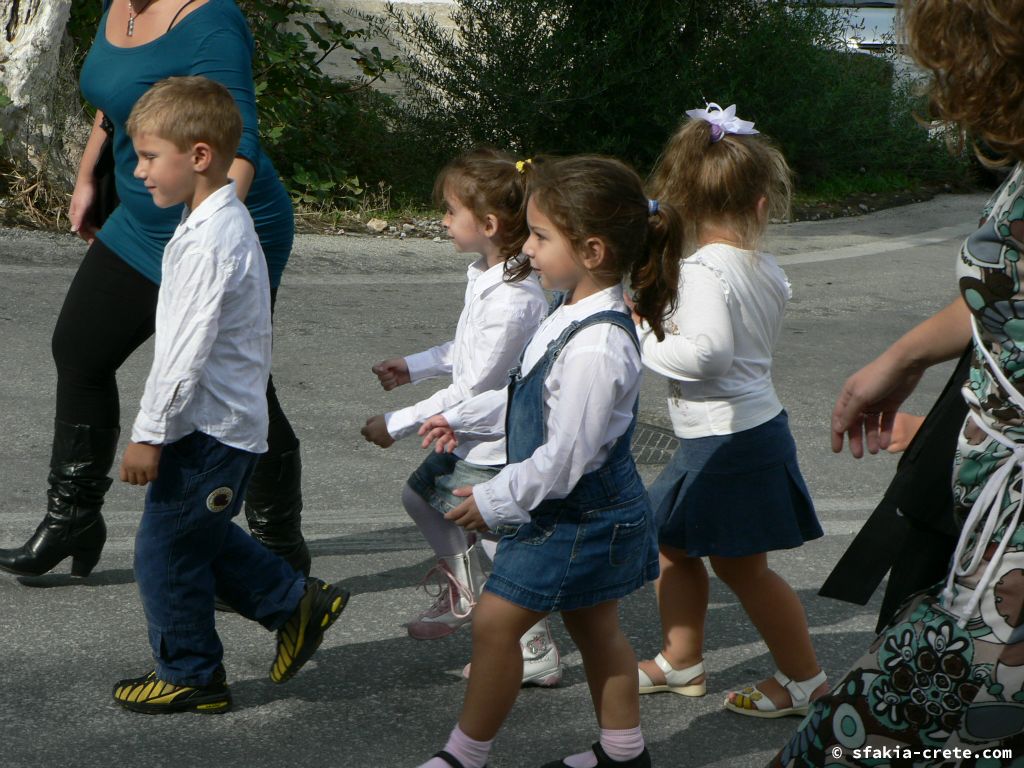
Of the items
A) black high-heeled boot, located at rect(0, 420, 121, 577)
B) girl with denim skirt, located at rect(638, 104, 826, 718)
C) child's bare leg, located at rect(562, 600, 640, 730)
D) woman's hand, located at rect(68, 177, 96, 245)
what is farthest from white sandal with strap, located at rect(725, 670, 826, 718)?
woman's hand, located at rect(68, 177, 96, 245)

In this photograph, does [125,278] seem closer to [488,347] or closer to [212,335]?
Answer: [212,335]

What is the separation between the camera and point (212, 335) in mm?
2959

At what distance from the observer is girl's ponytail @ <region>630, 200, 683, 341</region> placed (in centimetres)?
290

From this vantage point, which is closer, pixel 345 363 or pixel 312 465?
pixel 312 465

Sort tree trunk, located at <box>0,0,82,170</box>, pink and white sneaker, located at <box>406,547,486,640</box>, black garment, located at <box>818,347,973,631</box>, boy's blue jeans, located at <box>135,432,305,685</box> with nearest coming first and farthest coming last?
black garment, located at <box>818,347,973,631</box>, boy's blue jeans, located at <box>135,432,305,685</box>, pink and white sneaker, located at <box>406,547,486,640</box>, tree trunk, located at <box>0,0,82,170</box>

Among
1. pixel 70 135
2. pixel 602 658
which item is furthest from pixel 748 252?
pixel 70 135

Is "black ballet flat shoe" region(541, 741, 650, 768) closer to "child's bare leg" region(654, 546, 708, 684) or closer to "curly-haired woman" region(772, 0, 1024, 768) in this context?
"child's bare leg" region(654, 546, 708, 684)

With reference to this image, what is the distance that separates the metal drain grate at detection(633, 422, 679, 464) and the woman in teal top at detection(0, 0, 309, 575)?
1995mm

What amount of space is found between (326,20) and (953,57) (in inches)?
380

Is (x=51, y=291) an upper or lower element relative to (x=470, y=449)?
lower

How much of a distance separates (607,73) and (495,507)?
364 inches

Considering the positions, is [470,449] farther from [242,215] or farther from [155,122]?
[155,122]

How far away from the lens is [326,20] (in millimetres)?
10938

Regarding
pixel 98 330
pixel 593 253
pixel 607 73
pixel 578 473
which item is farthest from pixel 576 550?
pixel 607 73
